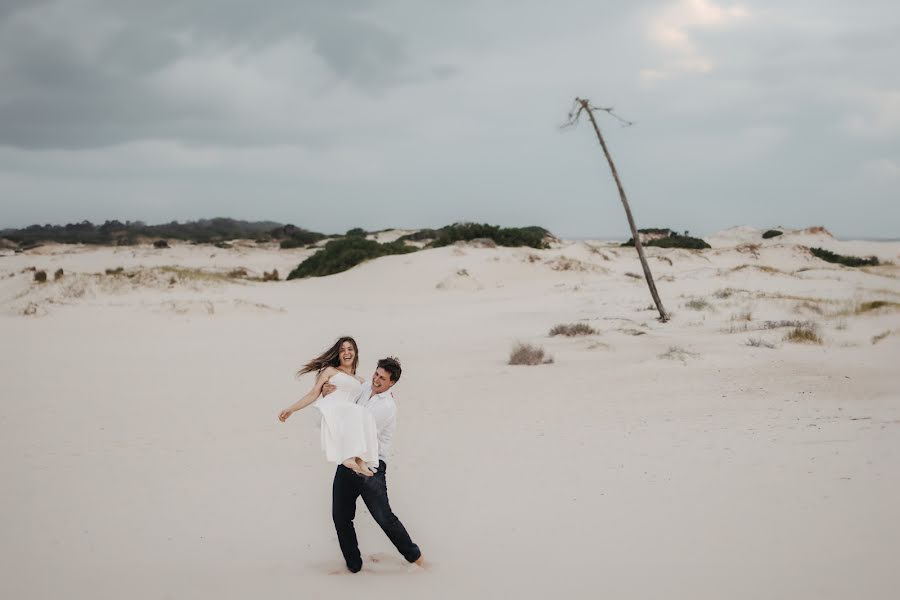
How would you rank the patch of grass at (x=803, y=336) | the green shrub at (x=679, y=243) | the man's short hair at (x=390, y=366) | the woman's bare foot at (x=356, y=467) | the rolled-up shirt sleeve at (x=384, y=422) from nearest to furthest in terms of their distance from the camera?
the woman's bare foot at (x=356, y=467) → the man's short hair at (x=390, y=366) → the rolled-up shirt sleeve at (x=384, y=422) → the patch of grass at (x=803, y=336) → the green shrub at (x=679, y=243)

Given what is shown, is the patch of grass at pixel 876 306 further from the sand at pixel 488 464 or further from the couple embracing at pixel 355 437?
the couple embracing at pixel 355 437

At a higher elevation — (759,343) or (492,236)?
(492,236)

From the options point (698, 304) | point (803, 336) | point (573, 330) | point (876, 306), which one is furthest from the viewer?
point (698, 304)

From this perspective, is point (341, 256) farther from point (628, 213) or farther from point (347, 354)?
point (347, 354)

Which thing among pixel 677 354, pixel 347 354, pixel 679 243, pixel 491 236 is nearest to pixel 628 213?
pixel 677 354

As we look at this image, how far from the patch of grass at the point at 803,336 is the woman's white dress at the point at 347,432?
34.8ft

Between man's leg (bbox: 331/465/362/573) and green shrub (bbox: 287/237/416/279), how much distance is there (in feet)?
114

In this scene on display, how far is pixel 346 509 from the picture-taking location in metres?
4.51

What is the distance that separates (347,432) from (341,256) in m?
36.8

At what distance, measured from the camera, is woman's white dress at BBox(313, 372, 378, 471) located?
4.17 meters

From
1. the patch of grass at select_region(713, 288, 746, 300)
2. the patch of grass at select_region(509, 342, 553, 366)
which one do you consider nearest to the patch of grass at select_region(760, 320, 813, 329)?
the patch of grass at select_region(509, 342, 553, 366)

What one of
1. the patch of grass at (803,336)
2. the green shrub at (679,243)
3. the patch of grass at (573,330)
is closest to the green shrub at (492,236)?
the green shrub at (679,243)

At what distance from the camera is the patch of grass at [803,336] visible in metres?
12.2

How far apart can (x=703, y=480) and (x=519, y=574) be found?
2.35 m
